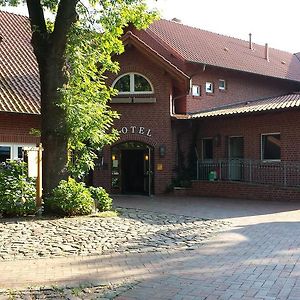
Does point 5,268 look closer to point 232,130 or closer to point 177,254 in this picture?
point 177,254

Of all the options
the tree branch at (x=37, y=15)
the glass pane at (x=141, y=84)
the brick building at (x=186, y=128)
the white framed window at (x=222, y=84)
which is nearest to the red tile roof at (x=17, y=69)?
the brick building at (x=186, y=128)

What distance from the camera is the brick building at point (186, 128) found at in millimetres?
18672

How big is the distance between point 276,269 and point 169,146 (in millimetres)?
14502

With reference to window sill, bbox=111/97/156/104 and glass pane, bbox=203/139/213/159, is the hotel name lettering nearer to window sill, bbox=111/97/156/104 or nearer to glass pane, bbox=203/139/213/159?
window sill, bbox=111/97/156/104

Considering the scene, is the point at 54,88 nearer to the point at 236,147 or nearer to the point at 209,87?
the point at 236,147

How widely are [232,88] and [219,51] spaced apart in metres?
2.71

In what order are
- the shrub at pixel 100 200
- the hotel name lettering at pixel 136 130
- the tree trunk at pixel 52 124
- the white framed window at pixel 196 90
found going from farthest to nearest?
the white framed window at pixel 196 90
the hotel name lettering at pixel 136 130
the shrub at pixel 100 200
the tree trunk at pixel 52 124

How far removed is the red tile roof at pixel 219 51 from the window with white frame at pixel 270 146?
5.07 metres

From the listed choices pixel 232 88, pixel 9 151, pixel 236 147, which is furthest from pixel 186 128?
pixel 9 151

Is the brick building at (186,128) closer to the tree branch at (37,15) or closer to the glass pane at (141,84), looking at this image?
the glass pane at (141,84)

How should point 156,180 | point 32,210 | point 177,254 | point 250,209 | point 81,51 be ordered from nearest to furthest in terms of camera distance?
point 177,254 → point 32,210 → point 81,51 → point 250,209 → point 156,180

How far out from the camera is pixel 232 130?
69.0ft

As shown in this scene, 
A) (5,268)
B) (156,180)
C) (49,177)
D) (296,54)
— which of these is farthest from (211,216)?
(296,54)

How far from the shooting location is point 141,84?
2150 cm
